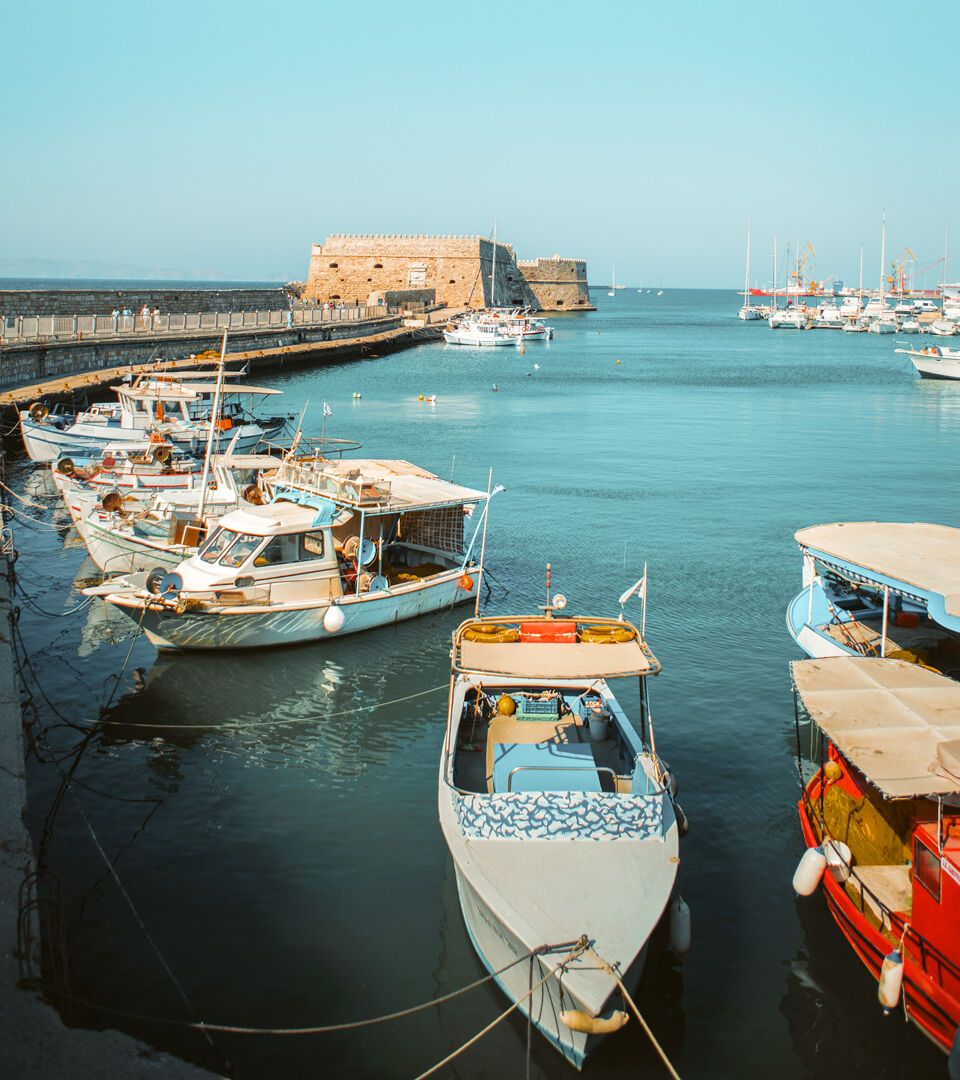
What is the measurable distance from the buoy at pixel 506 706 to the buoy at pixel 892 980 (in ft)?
15.7

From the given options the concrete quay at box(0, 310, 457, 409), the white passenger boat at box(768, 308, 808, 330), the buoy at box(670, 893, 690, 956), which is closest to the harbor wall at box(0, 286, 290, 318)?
the concrete quay at box(0, 310, 457, 409)

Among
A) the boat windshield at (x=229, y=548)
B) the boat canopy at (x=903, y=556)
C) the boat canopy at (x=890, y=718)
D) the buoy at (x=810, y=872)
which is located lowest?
the buoy at (x=810, y=872)

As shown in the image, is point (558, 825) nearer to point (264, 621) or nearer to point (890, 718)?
point (890, 718)

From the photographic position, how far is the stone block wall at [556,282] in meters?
137

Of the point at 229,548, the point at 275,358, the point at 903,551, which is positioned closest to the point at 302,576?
the point at 229,548

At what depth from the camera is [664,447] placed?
40.7 meters

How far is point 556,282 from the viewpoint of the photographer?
469ft

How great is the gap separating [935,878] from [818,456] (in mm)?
32090

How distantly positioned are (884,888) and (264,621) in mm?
9989

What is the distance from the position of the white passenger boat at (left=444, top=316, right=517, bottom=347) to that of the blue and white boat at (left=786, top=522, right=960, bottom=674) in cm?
7276

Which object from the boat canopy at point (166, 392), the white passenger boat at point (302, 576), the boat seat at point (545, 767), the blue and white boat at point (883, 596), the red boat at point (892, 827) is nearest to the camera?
the red boat at point (892, 827)

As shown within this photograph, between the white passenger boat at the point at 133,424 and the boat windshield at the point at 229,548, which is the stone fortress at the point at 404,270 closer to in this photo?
the white passenger boat at the point at 133,424

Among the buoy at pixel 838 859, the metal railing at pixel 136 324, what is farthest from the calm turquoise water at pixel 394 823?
the metal railing at pixel 136 324

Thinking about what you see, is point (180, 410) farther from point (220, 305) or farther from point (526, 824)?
point (220, 305)
